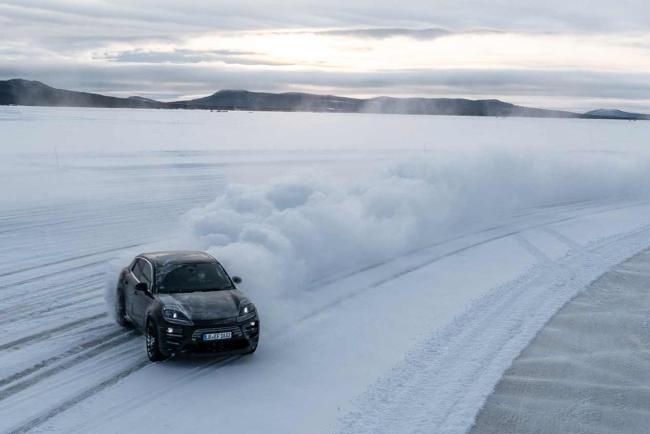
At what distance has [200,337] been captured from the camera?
33.6 feet

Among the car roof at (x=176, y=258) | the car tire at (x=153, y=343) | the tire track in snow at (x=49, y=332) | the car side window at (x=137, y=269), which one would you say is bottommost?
the tire track in snow at (x=49, y=332)

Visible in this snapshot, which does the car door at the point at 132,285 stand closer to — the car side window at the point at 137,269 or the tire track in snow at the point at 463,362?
the car side window at the point at 137,269

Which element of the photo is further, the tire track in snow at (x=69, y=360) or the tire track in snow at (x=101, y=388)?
the tire track in snow at (x=69, y=360)

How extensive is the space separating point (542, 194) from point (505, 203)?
5.08 meters

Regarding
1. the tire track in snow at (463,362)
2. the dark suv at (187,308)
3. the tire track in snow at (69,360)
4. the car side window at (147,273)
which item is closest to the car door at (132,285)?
the dark suv at (187,308)

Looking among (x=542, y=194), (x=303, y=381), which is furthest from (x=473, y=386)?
(x=542, y=194)

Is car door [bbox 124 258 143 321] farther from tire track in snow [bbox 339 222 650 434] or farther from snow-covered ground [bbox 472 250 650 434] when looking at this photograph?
snow-covered ground [bbox 472 250 650 434]

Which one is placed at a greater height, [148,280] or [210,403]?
[148,280]

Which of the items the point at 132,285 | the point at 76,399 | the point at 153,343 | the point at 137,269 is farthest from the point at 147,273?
the point at 76,399

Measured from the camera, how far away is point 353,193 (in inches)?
987

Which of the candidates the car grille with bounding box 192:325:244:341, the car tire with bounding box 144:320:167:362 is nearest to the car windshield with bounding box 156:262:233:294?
the car tire with bounding box 144:320:167:362

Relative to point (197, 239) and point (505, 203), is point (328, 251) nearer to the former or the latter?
point (197, 239)

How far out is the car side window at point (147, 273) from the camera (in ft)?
38.2

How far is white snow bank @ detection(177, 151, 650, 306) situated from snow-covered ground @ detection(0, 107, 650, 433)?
0.07 m
